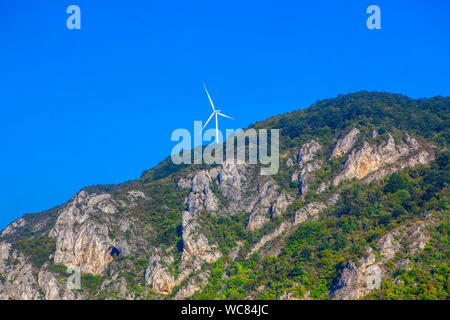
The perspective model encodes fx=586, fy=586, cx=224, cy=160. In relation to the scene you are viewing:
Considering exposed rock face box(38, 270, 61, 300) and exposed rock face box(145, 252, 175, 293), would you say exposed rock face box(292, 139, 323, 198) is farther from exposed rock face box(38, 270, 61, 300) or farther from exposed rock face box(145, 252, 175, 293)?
exposed rock face box(38, 270, 61, 300)

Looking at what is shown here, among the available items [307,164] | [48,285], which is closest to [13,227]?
[48,285]

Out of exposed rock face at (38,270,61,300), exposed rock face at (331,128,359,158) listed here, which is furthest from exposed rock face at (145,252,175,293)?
exposed rock face at (331,128,359,158)

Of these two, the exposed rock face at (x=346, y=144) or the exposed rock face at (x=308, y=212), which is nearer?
the exposed rock face at (x=308, y=212)

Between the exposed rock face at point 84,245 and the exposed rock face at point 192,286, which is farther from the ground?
the exposed rock face at point 84,245

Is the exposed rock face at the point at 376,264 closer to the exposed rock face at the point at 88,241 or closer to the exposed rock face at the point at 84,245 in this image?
the exposed rock face at the point at 88,241

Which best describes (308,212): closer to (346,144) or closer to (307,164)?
(307,164)

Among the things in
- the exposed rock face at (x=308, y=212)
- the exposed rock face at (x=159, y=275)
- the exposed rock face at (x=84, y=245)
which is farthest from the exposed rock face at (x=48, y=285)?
the exposed rock face at (x=308, y=212)
